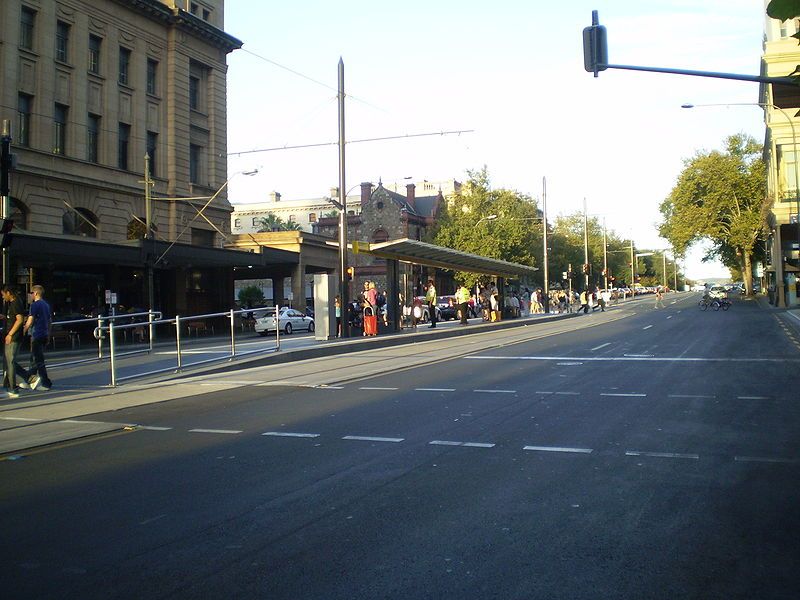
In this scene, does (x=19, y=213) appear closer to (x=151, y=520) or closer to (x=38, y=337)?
(x=38, y=337)

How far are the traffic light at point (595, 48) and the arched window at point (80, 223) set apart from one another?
82.0ft

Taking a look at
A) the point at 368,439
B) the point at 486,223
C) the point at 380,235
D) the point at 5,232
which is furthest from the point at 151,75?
the point at 380,235

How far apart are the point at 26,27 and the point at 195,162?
40.6 ft

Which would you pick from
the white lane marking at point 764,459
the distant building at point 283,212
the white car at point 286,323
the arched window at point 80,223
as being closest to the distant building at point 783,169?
the white car at point 286,323

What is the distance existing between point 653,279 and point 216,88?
5828 inches

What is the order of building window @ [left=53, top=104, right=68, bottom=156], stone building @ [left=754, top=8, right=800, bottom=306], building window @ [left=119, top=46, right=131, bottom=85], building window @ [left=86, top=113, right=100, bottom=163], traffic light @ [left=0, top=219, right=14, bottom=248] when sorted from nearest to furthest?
traffic light @ [left=0, top=219, right=14, bottom=248] → building window @ [left=53, top=104, right=68, bottom=156] → building window @ [left=86, top=113, right=100, bottom=163] → building window @ [left=119, top=46, right=131, bottom=85] → stone building @ [left=754, top=8, right=800, bottom=306]

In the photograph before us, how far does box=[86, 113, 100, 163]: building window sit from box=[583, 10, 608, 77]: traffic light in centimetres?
2731

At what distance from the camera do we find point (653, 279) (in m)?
174

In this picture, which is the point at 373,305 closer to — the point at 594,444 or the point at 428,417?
the point at 428,417

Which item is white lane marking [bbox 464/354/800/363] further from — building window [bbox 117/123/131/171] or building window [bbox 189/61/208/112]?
building window [bbox 189/61/208/112]

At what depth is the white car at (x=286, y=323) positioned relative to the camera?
37469 mm

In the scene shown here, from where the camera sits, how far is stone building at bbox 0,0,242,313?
3098 cm

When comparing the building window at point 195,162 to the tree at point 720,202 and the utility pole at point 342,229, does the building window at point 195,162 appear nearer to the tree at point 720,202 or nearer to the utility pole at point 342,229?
the utility pole at point 342,229

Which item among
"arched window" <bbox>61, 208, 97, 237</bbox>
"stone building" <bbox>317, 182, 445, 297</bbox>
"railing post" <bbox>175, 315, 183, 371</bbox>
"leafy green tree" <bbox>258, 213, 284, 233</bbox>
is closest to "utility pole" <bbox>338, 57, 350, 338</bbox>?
"railing post" <bbox>175, 315, 183, 371</bbox>
